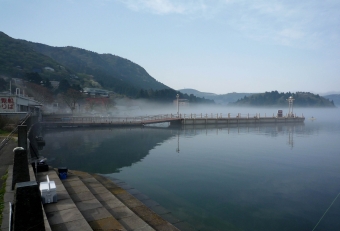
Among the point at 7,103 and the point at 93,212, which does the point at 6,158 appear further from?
the point at 7,103

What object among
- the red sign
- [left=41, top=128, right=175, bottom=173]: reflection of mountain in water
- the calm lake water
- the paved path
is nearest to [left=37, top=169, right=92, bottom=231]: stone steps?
the paved path

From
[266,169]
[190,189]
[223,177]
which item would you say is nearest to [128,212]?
[190,189]

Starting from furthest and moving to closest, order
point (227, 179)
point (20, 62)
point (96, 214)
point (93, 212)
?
point (20, 62), point (227, 179), point (93, 212), point (96, 214)

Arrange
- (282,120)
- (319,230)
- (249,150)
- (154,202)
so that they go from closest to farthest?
(319,230), (154,202), (249,150), (282,120)

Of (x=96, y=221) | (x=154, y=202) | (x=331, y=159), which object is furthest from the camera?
(x=331, y=159)

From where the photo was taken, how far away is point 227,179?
16125 millimetres

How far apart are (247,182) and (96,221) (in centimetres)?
1114

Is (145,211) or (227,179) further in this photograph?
(227,179)

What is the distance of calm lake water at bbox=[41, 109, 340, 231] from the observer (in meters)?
10.8

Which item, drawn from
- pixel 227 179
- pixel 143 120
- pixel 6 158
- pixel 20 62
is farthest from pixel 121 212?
pixel 20 62

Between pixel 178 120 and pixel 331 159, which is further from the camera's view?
pixel 178 120

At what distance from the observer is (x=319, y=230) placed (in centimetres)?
987

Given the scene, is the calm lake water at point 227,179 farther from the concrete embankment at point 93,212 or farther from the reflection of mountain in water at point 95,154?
the concrete embankment at point 93,212

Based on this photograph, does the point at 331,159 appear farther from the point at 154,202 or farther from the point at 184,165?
the point at 154,202
